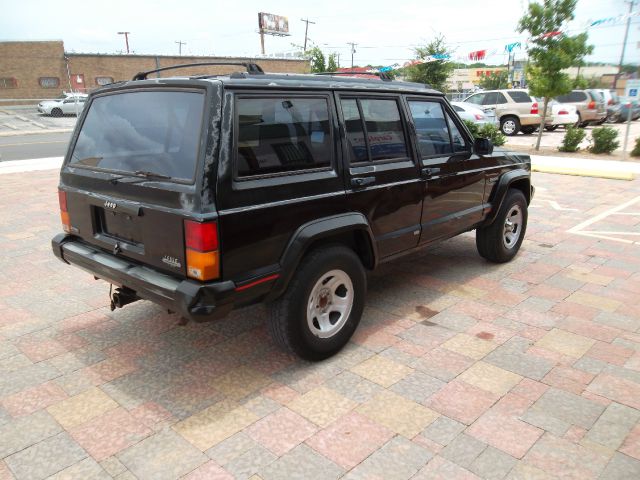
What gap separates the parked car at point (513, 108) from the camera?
18797 millimetres

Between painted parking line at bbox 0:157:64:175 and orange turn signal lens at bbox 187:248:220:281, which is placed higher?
orange turn signal lens at bbox 187:248:220:281

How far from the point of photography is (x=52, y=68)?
4256cm

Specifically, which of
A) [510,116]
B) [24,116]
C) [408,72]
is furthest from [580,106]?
[24,116]

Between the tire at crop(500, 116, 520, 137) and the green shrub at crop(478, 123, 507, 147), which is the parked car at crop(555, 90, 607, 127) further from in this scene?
the green shrub at crop(478, 123, 507, 147)

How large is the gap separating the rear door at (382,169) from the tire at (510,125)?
17092 mm

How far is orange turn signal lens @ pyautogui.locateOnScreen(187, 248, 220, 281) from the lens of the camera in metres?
2.67

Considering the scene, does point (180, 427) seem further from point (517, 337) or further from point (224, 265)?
point (517, 337)

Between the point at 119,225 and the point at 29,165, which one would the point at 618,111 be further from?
the point at 119,225

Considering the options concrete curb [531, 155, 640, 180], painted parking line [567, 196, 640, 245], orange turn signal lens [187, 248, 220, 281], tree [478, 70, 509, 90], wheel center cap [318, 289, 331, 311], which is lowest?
painted parking line [567, 196, 640, 245]

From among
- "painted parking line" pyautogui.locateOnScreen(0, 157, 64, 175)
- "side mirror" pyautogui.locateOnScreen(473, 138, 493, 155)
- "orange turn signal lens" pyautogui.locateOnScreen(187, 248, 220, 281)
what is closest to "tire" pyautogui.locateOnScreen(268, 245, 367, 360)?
"orange turn signal lens" pyautogui.locateOnScreen(187, 248, 220, 281)

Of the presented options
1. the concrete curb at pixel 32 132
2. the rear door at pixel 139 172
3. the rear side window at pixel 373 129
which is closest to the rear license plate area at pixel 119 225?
the rear door at pixel 139 172

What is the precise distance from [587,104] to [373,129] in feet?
72.8

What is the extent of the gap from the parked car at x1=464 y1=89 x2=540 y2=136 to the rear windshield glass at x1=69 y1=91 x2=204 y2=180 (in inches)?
714

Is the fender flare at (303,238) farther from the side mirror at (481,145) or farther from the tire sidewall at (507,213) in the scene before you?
the tire sidewall at (507,213)
